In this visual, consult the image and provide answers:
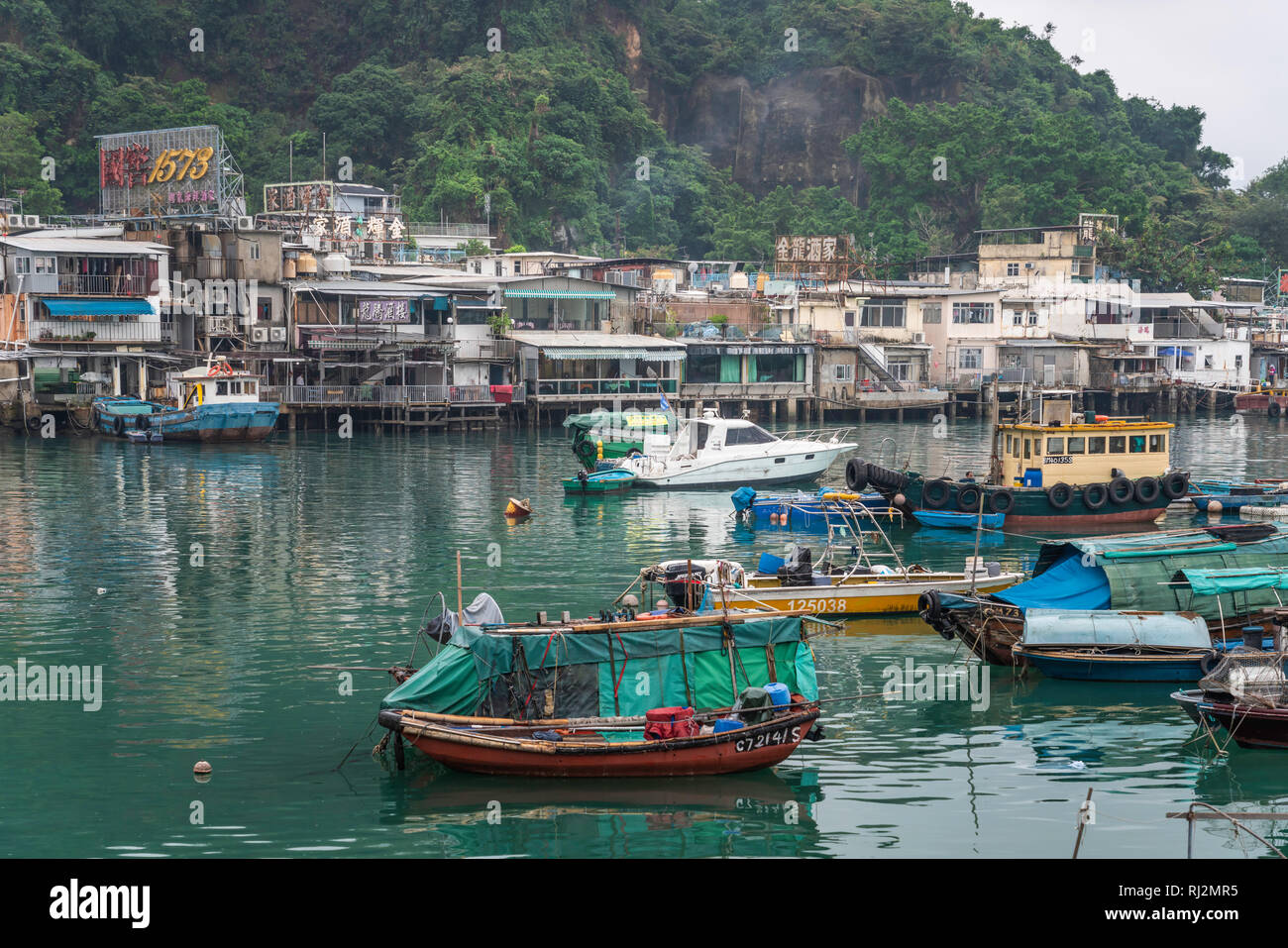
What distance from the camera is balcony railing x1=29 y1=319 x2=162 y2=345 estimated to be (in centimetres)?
6762

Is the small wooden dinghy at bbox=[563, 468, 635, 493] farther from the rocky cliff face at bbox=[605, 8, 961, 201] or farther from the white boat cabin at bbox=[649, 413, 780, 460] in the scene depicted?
the rocky cliff face at bbox=[605, 8, 961, 201]

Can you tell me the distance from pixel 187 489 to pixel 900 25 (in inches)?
4213

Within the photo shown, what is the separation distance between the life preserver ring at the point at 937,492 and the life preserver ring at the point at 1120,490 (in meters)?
4.79

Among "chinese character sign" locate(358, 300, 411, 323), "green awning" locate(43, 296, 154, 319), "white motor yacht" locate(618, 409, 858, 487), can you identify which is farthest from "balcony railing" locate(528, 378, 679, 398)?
"white motor yacht" locate(618, 409, 858, 487)

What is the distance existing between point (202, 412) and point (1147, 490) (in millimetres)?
39226

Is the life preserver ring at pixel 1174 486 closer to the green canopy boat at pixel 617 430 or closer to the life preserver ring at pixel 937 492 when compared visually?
the life preserver ring at pixel 937 492

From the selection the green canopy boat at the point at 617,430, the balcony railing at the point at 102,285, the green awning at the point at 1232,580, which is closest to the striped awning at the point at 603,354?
the green canopy boat at the point at 617,430

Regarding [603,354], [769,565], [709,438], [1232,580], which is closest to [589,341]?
[603,354]

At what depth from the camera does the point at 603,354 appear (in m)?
77.1

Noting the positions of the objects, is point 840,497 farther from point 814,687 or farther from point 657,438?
point 814,687

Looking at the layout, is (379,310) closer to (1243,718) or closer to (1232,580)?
(1232,580)

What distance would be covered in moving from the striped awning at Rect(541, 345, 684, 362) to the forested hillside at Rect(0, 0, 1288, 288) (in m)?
28.0

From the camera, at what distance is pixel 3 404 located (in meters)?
67.1

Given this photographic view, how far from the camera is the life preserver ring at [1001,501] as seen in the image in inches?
1681
